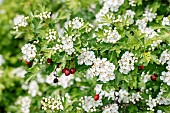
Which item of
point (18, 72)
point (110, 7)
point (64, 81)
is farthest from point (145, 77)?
point (18, 72)

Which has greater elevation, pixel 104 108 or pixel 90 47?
pixel 90 47

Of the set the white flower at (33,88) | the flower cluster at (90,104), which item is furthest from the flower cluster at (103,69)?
the white flower at (33,88)

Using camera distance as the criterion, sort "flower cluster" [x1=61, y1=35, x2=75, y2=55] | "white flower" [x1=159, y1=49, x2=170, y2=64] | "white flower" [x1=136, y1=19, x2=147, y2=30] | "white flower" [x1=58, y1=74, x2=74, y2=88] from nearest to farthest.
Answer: "flower cluster" [x1=61, y1=35, x2=75, y2=55] → "white flower" [x1=159, y1=49, x2=170, y2=64] → "white flower" [x1=136, y1=19, x2=147, y2=30] → "white flower" [x1=58, y1=74, x2=74, y2=88]

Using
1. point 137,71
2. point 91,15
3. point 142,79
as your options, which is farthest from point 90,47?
point 91,15

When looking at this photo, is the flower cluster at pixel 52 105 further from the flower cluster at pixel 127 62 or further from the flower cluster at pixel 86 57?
the flower cluster at pixel 127 62

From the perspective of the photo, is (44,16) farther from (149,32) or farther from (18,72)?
(18,72)

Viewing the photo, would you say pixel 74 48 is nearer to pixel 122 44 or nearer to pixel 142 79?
pixel 122 44

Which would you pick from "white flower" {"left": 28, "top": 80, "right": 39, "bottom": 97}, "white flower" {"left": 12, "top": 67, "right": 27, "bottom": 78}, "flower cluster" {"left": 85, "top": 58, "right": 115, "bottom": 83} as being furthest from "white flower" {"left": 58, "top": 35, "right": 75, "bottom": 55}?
"white flower" {"left": 12, "top": 67, "right": 27, "bottom": 78}

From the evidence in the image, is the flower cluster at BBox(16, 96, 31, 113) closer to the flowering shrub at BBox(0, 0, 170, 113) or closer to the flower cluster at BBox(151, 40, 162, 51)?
the flowering shrub at BBox(0, 0, 170, 113)
